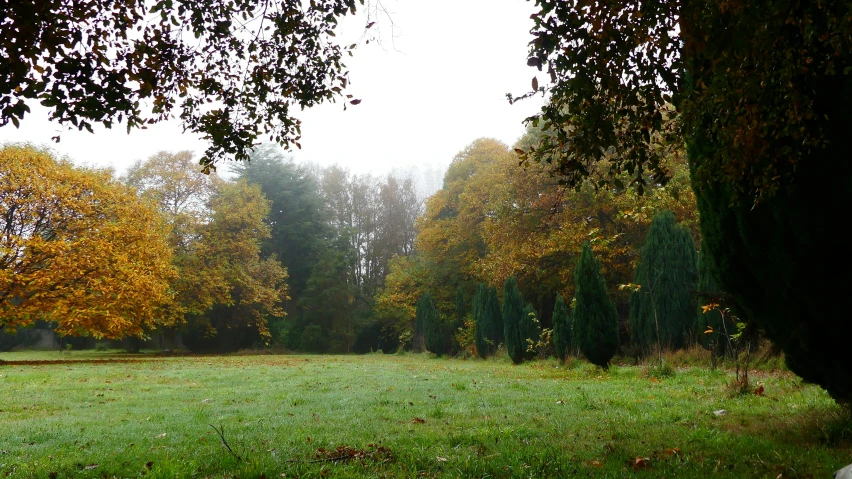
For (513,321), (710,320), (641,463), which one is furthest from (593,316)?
(641,463)

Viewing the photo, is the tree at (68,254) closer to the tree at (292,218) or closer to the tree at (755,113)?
the tree at (292,218)

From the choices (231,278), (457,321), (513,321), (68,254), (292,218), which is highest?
(292,218)

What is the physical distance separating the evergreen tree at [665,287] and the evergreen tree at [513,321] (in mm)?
4072

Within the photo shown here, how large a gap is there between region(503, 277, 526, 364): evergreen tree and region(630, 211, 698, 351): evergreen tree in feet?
13.4

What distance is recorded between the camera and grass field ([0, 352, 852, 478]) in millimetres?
3826

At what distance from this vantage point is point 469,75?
19.9 feet

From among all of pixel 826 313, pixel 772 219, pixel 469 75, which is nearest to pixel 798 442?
pixel 826 313

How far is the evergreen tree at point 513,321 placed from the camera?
1867 cm

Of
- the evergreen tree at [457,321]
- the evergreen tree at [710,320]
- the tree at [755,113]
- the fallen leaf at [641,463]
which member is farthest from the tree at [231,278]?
the tree at [755,113]

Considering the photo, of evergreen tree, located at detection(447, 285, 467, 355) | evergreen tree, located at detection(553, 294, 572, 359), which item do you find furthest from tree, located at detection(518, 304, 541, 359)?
evergreen tree, located at detection(447, 285, 467, 355)

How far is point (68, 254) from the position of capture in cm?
1767

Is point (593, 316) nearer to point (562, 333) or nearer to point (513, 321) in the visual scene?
point (562, 333)

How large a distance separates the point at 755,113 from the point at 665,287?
12739 mm

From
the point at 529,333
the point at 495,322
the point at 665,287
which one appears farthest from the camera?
the point at 495,322
